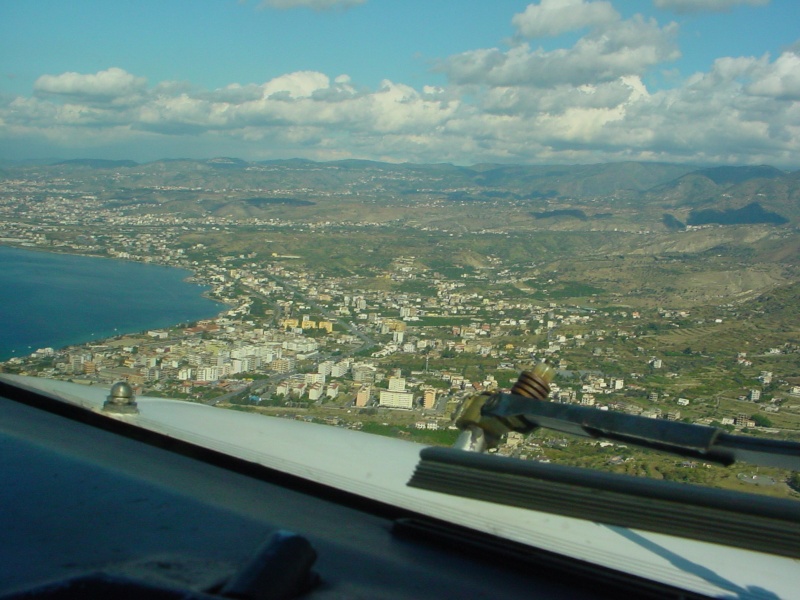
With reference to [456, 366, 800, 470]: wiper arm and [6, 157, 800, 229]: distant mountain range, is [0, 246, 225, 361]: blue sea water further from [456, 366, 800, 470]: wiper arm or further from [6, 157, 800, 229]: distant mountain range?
[6, 157, 800, 229]: distant mountain range

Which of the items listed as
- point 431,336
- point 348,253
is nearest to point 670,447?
point 431,336

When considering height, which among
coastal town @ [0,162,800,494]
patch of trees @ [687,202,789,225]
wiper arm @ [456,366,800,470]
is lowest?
coastal town @ [0,162,800,494]

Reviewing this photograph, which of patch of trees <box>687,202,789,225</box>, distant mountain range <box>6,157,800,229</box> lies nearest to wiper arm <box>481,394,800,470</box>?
distant mountain range <box>6,157,800,229</box>

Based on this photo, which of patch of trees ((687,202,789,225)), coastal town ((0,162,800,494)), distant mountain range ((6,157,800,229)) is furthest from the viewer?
distant mountain range ((6,157,800,229))

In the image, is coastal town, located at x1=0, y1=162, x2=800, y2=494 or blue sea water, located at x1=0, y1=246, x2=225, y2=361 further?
blue sea water, located at x1=0, y1=246, x2=225, y2=361

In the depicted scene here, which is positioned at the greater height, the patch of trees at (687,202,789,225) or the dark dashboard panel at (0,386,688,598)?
the dark dashboard panel at (0,386,688,598)

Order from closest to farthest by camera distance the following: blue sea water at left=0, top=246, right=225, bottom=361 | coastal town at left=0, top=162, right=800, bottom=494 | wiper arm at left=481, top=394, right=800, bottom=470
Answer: wiper arm at left=481, top=394, right=800, bottom=470 → coastal town at left=0, top=162, right=800, bottom=494 → blue sea water at left=0, top=246, right=225, bottom=361

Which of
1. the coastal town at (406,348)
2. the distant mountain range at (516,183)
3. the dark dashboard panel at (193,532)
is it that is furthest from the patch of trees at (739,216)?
the dark dashboard panel at (193,532)
